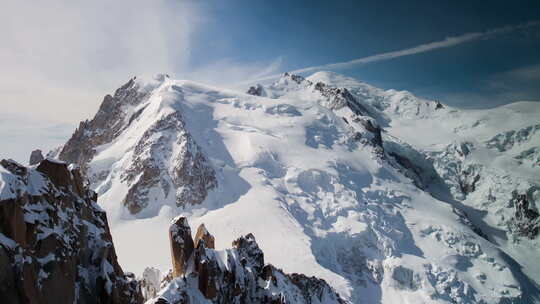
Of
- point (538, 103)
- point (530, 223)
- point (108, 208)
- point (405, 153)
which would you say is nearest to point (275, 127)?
point (108, 208)

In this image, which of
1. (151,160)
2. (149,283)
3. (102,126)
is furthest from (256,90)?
(149,283)

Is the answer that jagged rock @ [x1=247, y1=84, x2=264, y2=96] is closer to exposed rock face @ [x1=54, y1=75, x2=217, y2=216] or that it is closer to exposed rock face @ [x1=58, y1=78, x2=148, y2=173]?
exposed rock face @ [x1=58, y1=78, x2=148, y2=173]

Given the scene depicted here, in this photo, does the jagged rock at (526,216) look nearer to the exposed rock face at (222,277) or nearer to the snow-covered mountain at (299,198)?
the snow-covered mountain at (299,198)

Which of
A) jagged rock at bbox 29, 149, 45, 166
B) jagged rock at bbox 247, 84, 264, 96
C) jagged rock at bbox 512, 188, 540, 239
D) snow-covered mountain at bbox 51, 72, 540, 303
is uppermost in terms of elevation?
jagged rock at bbox 247, 84, 264, 96

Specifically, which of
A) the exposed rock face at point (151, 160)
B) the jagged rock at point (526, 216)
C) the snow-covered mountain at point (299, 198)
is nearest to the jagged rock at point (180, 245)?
the snow-covered mountain at point (299, 198)

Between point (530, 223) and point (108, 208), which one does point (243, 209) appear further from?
point (530, 223)

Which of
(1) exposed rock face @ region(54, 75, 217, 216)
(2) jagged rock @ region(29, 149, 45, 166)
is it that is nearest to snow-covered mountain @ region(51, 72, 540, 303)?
(1) exposed rock face @ region(54, 75, 217, 216)

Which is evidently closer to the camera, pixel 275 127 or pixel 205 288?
pixel 205 288

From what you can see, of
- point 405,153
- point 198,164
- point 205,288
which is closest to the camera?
point 205,288
